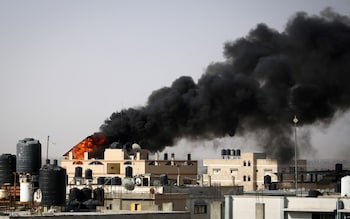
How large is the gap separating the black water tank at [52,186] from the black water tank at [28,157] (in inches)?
416

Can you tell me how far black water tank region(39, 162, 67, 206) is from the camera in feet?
225

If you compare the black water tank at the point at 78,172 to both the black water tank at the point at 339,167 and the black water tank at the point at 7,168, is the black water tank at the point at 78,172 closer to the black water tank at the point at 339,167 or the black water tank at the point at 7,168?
the black water tank at the point at 339,167

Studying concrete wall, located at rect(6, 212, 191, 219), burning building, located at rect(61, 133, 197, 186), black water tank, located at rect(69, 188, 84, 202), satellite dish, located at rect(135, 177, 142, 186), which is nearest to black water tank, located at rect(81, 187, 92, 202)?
black water tank, located at rect(69, 188, 84, 202)

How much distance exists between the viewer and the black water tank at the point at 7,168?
82.4m

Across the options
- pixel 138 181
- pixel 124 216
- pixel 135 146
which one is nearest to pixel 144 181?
pixel 138 181

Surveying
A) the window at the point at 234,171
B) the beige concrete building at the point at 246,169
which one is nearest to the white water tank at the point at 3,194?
the beige concrete building at the point at 246,169

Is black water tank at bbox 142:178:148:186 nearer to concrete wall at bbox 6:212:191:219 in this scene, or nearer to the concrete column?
the concrete column

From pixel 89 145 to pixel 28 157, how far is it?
7190 centimetres

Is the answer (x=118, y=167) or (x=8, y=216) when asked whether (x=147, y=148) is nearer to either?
(x=118, y=167)

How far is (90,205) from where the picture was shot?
73.8m

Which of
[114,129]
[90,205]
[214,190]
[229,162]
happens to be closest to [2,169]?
[90,205]

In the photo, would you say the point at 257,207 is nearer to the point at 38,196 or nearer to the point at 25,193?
the point at 38,196

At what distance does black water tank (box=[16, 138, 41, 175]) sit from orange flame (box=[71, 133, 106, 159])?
2721 inches

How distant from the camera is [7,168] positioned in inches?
3270
